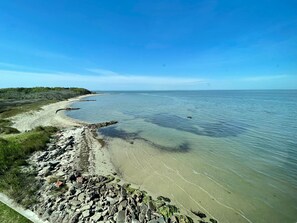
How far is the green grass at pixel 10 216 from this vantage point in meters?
6.89

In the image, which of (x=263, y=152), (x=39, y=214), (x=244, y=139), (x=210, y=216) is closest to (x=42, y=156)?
(x=39, y=214)

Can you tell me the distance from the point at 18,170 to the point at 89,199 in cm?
600

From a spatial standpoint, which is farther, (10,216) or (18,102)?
(18,102)

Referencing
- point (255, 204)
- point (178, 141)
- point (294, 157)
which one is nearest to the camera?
point (255, 204)

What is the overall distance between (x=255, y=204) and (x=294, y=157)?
8601 millimetres

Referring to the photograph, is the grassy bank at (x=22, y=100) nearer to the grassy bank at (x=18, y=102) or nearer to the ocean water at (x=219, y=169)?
the grassy bank at (x=18, y=102)

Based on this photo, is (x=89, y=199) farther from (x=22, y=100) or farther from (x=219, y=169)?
(x=22, y=100)

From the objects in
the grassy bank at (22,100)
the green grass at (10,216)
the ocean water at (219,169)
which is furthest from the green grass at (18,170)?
the grassy bank at (22,100)

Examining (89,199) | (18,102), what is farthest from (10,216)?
(18,102)

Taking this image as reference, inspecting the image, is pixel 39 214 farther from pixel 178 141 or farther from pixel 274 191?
pixel 178 141

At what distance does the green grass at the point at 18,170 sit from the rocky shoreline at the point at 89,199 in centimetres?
46

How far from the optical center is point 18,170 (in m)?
11.2

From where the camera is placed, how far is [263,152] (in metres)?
16.1

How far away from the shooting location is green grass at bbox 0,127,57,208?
8.74 meters
